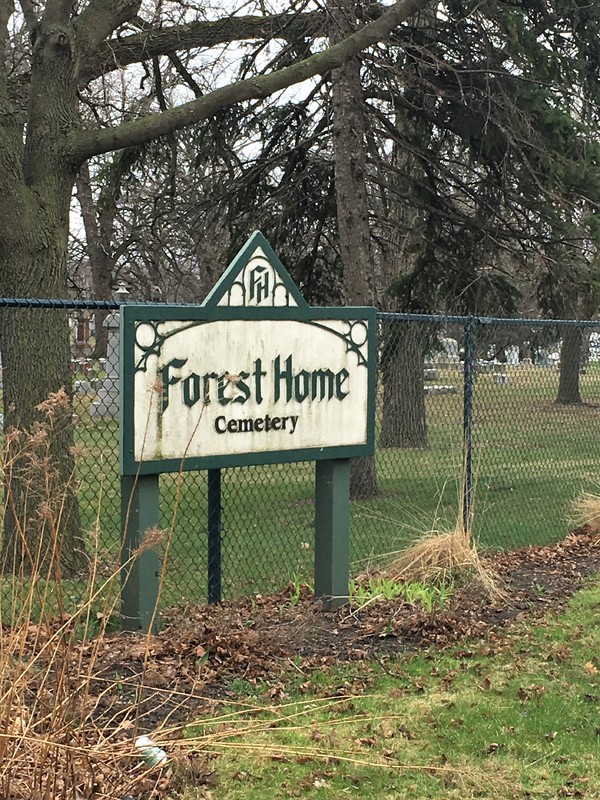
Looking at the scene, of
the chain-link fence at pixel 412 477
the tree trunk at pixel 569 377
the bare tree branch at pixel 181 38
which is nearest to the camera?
the chain-link fence at pixel 412 477

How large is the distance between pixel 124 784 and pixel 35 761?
0.37 meters

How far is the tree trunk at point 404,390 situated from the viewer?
12.6 m

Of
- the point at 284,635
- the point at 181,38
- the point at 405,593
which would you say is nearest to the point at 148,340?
the point at 284,635

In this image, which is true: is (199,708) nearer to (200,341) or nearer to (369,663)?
(369,663)

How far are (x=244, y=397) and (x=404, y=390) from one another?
8.01 metres

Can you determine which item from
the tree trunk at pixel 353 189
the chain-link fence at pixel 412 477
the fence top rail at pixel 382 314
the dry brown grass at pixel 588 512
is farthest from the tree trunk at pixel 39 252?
Result: the dry brown grass at pixel 588 512

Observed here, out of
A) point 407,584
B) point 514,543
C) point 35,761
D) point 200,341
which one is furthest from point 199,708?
point 514,543

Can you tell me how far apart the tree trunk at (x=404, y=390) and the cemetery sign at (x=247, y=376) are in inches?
254

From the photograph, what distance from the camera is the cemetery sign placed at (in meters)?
4.75

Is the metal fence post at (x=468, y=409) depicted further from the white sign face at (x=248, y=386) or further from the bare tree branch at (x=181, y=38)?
the bare tree branch at (x=181, y=38)

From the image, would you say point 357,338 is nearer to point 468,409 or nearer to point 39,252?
point 468,409

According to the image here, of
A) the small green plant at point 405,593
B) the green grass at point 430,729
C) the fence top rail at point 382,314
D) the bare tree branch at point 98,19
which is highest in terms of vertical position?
the bare tree branch at point 98,19

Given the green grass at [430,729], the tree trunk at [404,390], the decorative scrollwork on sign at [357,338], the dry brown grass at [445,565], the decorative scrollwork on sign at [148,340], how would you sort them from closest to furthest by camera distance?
the green grass at [430,729], the decorative scrollwork on sign at [148,340], the decorative scrollwork on sign at [357,338], the dry brown grass at [445,565], the tree trunk at [404,390]

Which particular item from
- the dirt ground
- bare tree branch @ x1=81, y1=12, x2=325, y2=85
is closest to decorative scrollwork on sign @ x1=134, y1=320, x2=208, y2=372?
the dirt ground
